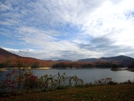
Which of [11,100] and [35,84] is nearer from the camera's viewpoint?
[11,100]

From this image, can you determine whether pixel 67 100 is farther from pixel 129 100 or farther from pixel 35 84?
pixel 35 84

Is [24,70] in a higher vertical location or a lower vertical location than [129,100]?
higher

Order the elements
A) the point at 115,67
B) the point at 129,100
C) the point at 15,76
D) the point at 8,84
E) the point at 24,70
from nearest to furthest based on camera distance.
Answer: the point at 129,100 → the point at 8,84 → the point at 15,76 → the point at 24,70 → the point at 115,67

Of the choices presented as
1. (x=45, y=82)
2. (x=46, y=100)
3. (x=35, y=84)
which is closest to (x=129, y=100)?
(x=46, y=100)

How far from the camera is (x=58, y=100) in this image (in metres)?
6.82

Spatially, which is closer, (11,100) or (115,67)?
(11,100)

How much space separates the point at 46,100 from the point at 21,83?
583 centimetres

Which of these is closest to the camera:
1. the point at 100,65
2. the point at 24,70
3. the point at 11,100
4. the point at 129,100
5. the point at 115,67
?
the point at 129,100

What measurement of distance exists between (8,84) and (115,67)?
305ft

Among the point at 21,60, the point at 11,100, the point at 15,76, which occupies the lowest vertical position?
the point at 11,100

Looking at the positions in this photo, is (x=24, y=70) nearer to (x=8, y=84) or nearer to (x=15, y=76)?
(x=15, y=76)

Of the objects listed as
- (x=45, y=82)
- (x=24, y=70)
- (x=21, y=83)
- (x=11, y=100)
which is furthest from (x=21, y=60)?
(x=11, y=100)

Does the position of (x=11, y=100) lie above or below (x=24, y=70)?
below

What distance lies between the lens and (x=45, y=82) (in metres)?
13.0
